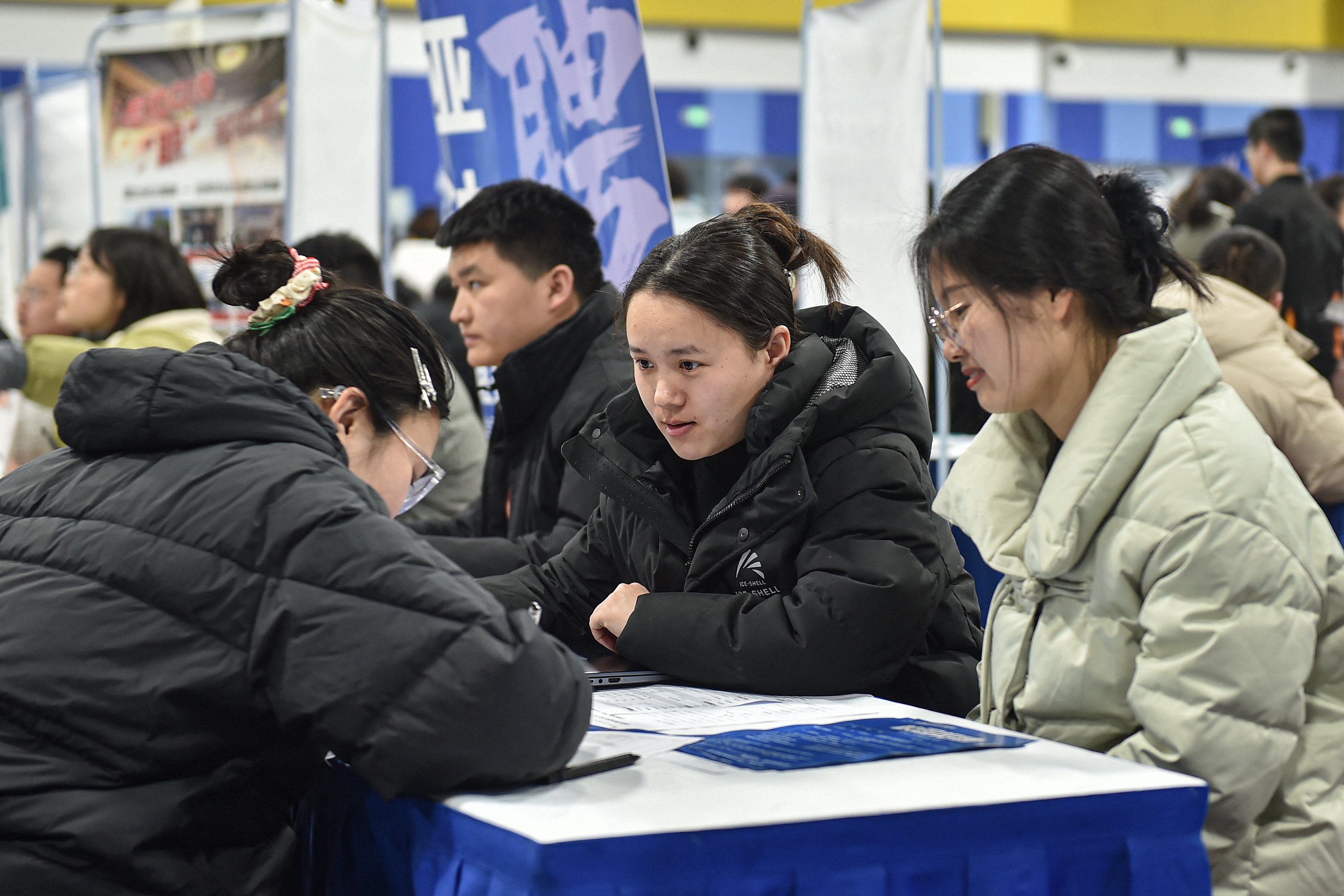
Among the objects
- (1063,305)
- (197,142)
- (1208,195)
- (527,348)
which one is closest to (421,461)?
(1063,305)

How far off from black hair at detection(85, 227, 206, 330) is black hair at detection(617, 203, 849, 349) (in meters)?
2.53

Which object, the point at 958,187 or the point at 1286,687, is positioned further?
the point at 958,187

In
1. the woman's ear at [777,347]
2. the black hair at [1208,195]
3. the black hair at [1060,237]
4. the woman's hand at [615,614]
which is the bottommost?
the woman's hand at [615,614]

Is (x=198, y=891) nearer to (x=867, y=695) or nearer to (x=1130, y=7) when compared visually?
(x=867, y=695)

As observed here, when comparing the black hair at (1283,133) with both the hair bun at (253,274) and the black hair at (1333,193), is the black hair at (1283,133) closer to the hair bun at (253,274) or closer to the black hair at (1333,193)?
the black hair at (1333,193)

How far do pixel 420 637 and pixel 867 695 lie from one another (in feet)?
2.37

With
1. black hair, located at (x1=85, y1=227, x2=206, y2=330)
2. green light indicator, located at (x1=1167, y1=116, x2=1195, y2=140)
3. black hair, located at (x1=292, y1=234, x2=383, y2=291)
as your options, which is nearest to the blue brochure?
black hair, located at (x1=292, y1=234, x2=383, y2=291)

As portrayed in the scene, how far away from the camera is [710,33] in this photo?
35.8 ft

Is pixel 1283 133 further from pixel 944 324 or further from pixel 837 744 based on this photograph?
pixel 837 744

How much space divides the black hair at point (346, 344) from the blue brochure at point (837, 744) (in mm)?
606

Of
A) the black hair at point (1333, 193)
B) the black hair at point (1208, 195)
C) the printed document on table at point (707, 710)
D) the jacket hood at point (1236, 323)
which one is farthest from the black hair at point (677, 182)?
the printed document on table at point (707, 710)

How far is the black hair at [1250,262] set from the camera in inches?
167

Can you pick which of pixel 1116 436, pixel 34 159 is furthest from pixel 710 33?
pixel 1116 436

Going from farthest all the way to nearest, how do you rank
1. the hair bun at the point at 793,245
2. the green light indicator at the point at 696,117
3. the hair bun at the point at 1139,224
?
1. the green light indicator at the point at 696,117
2. the hair bun at the point at 793,245
3. the hair bun at the point at 1139,224
